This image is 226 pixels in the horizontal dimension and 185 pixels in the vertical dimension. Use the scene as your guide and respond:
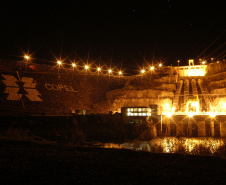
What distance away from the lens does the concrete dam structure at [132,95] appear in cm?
2955

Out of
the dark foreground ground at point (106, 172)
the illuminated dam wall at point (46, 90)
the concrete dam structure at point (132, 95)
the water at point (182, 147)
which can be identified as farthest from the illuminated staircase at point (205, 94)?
the dark foreground ground at point (106, 172)

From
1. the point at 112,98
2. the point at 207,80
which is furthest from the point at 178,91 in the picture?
the point at 112,98

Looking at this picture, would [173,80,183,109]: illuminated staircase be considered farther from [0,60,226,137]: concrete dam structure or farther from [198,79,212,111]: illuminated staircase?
[198,79,212,111]: illuminated staircase

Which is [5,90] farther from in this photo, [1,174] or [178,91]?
[178,91]

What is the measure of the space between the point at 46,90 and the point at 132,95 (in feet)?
70.0

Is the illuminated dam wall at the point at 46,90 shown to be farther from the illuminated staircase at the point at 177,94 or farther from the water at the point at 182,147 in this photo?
the water at the point at 182,147

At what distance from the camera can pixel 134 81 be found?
5728 centimetres

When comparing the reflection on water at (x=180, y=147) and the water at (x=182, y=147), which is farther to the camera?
the reflection on water at (x=180, y=147)

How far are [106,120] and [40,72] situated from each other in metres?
19.7

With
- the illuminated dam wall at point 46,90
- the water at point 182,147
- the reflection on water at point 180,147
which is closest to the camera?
the water at point 182,147

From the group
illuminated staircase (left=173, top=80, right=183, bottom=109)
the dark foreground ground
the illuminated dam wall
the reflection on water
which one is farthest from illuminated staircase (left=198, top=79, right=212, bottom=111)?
the dark foreground ground

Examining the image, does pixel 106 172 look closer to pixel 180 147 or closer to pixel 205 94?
pixel 180 147

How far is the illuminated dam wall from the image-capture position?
31.2 metres

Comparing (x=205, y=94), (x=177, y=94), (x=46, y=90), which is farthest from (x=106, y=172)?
(x=177, y=94)
